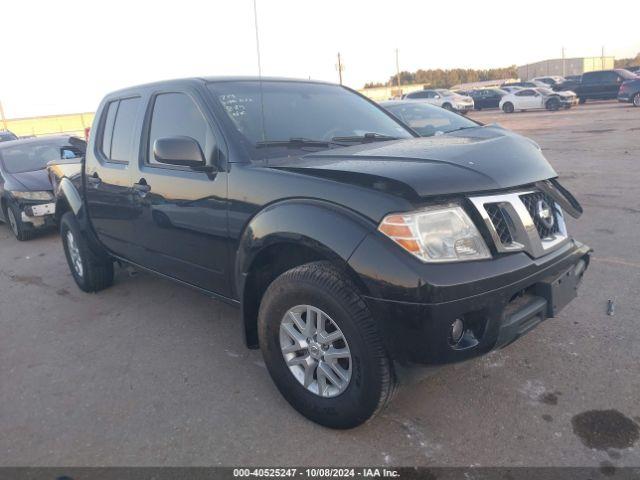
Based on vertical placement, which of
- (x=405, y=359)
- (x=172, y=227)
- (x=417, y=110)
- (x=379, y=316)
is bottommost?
(x=405, y=359)

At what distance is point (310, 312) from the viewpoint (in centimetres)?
263

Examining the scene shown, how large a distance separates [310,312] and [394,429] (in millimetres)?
757

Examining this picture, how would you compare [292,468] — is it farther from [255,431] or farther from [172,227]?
[172,227]

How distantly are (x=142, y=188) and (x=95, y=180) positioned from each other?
0.92 metres

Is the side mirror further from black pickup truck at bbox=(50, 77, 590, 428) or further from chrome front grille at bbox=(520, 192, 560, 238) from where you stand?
chrome front grille at bbox=(520, 192, 560, 238)

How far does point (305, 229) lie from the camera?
2.54 metres

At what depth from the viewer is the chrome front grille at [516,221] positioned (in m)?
2.41

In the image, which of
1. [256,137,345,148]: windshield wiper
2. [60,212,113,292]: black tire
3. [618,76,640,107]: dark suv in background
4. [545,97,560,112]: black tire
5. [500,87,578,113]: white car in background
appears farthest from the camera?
[545,97,560,112]: black tire

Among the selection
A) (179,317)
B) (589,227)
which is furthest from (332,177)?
(589,227)

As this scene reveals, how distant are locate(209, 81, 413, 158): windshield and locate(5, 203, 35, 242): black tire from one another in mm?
5790

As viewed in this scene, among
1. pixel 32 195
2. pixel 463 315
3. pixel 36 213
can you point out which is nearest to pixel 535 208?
pixel 463 315

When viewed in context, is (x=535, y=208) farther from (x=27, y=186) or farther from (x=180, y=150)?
(x=27, y=186)

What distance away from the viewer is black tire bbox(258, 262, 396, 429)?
2.38 meters

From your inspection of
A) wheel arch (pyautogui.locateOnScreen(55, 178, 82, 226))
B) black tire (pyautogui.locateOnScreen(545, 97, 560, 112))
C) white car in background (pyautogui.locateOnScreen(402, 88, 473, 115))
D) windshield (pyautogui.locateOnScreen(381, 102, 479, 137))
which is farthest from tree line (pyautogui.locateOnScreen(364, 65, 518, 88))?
wheel arch (pyautogui.locateOnScreen(55, 178, 82, 226))
